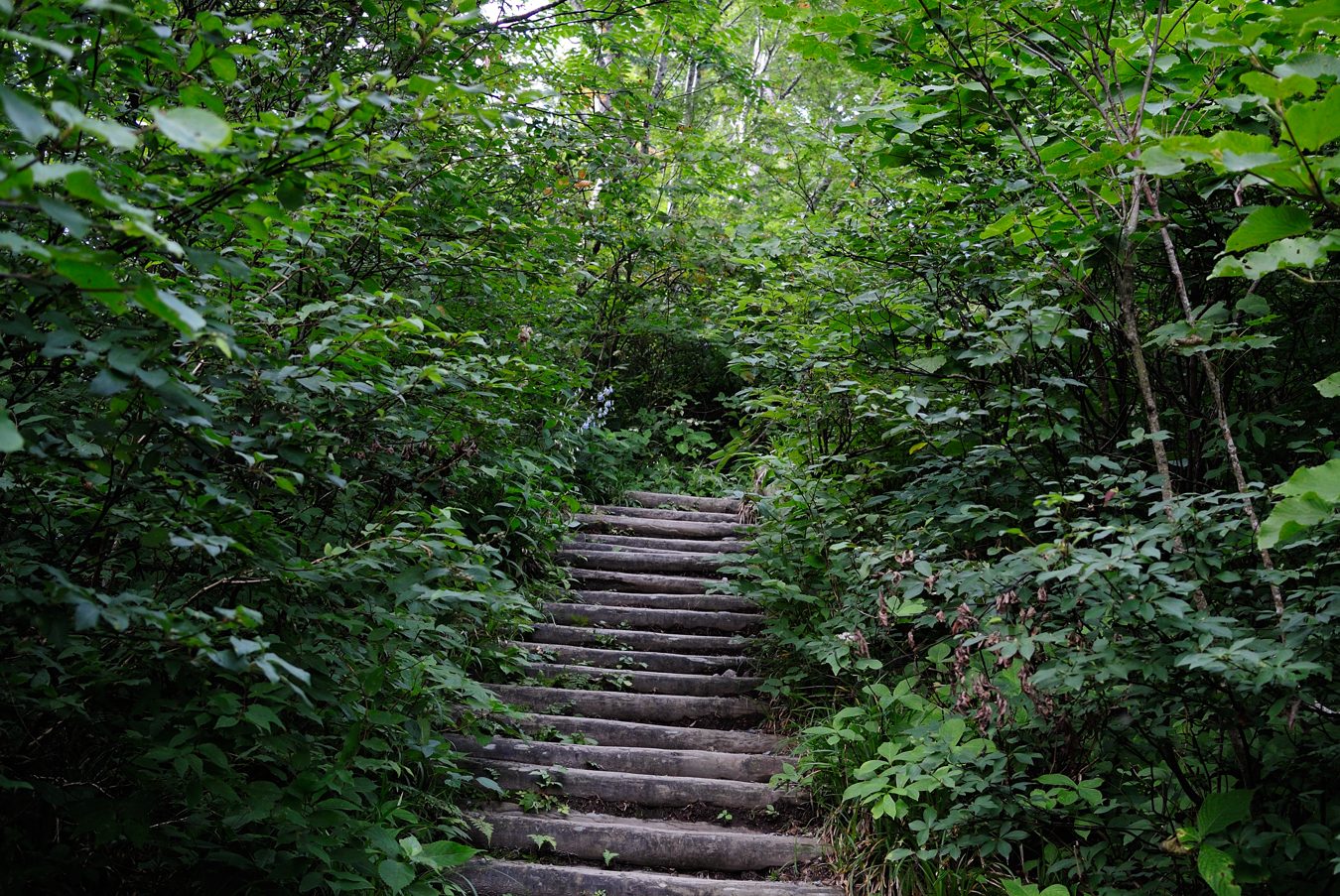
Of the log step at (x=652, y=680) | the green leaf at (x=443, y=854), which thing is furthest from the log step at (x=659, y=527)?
the green leaf at (x=443, y=854)

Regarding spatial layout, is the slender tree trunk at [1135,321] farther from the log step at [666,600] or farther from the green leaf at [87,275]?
the log step at [666,600]

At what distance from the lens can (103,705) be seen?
79.4 inches

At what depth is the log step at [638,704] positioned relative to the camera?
4.07 meters

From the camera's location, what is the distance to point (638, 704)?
4.14 m

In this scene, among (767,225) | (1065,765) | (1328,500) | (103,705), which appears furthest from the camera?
(767,225)

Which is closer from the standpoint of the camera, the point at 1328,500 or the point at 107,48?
the point at 1328,500

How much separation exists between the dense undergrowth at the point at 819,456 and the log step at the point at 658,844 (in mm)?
216

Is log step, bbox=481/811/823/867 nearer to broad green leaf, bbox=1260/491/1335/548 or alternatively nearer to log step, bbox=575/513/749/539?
broad green leaf, bbox=1260/491/1335/548

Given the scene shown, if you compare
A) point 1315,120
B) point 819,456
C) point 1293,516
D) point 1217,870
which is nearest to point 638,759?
point 819,456

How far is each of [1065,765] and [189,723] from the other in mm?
2617

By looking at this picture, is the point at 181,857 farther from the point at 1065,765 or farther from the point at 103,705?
the point at 1065,765

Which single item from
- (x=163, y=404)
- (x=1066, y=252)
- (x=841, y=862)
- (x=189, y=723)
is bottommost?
(x=841, y=862)

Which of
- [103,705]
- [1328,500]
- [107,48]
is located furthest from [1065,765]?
[107,48]

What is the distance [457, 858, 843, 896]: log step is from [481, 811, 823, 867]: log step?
13cm
